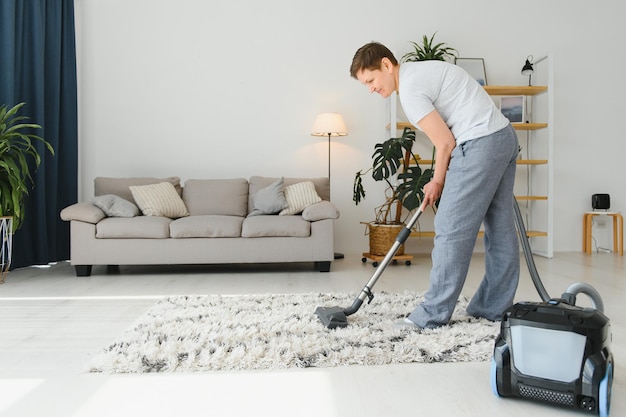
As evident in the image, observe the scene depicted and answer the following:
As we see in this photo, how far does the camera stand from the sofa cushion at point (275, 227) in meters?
3.81

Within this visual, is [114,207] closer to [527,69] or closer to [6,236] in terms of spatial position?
[6,236]

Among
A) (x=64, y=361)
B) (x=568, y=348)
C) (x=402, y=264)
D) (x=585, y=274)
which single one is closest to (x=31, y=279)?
(x=64, y=361)

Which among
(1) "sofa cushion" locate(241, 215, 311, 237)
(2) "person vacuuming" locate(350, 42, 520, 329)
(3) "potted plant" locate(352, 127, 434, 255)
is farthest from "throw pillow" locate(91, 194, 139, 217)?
(2) "person vacuuming" locate(350, 42, 520, 329)

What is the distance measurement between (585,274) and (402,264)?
4.35 feet

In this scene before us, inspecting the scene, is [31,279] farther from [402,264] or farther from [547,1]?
[547,1]

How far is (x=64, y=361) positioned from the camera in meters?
1.78

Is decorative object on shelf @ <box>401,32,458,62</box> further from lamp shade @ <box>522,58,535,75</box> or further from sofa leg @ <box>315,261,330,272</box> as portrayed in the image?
sofa leg @ <box>315,261,330,272</box>

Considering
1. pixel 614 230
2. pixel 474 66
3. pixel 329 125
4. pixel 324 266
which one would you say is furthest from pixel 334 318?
pixel 614 230

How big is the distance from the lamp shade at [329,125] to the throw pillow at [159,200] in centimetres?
134

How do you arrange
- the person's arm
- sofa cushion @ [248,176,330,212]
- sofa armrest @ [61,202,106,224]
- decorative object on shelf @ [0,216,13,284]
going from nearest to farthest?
the person's arm, decorative object on shelf @ [0,216,13,284], sofa armrest @ [61,202,106,224], sofa cushion @ [248,176,330,212]

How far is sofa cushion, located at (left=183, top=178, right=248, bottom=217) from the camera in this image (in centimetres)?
434

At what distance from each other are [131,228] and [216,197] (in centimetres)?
83

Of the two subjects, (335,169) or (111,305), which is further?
(335,169)

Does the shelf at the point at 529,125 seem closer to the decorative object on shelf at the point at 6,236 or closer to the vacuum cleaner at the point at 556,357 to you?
the vacuum cleaner at the point at 556,357
